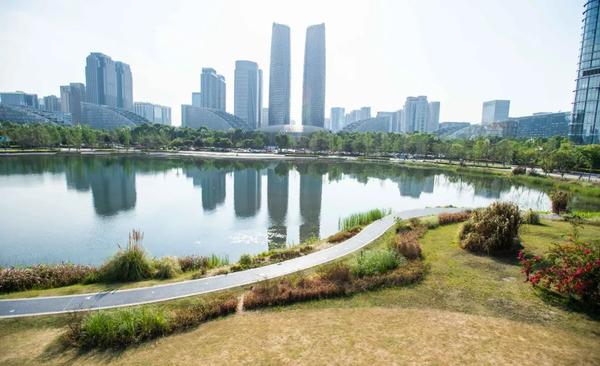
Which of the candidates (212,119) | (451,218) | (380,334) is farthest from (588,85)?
(212,119)

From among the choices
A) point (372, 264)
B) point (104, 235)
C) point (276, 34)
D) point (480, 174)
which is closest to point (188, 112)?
point (276, 34)

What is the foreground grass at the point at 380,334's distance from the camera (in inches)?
295

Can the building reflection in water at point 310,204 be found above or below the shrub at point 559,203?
below

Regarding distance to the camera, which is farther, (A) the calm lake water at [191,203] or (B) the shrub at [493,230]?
(A) the calm lake water at [191,203]

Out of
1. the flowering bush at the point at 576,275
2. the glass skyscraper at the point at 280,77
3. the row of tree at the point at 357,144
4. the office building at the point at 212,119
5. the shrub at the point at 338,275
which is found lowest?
the shrub at the point at 338,275

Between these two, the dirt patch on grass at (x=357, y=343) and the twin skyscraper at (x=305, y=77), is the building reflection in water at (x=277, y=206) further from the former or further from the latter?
the twin skyscraper at (x=305, y=77)

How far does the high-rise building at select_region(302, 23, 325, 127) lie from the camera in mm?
187000

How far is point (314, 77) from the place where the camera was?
189 meters

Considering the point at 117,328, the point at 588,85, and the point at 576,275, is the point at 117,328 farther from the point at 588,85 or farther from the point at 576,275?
the point at 588,85

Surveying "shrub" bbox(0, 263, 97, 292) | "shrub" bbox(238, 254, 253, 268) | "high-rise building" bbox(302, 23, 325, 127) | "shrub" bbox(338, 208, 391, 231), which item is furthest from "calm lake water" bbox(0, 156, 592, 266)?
"high-rise building" bbox(302, 23, 325, 127)

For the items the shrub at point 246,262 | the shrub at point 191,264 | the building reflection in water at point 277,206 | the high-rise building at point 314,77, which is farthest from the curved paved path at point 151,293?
the high-rise building at point 314,77

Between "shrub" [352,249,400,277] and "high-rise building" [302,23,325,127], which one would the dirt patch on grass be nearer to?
"shrub" [352,249,400,277]

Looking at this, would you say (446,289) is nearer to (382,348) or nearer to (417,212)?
(382,348)

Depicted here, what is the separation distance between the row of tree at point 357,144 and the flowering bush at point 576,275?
56.4 m
